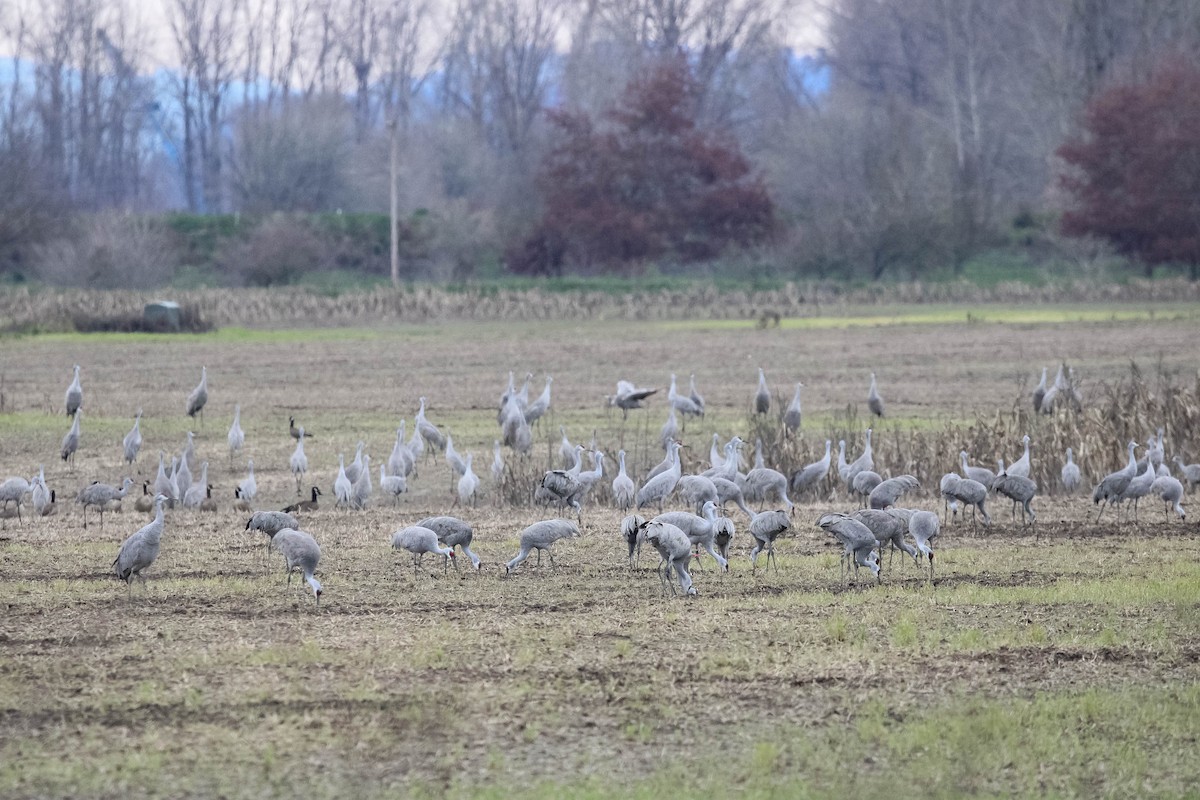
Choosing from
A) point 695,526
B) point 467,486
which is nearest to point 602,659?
point 695,526

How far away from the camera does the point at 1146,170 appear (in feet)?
187

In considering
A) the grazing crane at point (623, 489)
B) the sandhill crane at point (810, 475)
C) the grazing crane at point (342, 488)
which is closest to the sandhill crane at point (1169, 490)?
the sandhill crane at point (810, 475)

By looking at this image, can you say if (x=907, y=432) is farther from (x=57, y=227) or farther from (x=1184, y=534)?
(x=57, y=227)

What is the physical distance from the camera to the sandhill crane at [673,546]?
11.4 meters

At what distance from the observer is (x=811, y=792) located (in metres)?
7.61

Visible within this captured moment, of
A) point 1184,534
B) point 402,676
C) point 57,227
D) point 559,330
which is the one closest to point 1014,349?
point 559,330

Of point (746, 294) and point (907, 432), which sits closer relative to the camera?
point (907, 432)

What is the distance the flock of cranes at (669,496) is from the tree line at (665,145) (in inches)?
1509

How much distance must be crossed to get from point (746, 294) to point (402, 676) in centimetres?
4301

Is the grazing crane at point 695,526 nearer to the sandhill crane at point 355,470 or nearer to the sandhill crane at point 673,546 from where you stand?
the sandhill crane at point 673,546

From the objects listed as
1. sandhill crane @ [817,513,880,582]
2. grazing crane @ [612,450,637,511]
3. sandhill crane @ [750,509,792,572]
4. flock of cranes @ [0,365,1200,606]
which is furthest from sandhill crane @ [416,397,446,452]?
sandhill crane @ [817,513,880,582]

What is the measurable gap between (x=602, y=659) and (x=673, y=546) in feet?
5.84

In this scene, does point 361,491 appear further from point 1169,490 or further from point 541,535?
point 1169,490

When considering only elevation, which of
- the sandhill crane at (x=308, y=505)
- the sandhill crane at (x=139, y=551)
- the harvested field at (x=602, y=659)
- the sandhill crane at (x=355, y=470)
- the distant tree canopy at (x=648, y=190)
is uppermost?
the distant tree canopy at (x=648, y=190)
